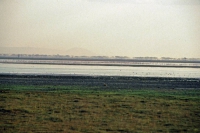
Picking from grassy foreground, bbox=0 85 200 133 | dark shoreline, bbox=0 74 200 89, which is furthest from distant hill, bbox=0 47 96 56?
grassy foreground, bbox=0 85 200 133

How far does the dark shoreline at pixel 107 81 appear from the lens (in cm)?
532

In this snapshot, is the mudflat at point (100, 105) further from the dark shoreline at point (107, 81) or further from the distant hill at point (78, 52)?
the distant hill at point (78, 52)

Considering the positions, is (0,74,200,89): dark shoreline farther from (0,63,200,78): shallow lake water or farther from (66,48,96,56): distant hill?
(66,48,96,56): distant hill

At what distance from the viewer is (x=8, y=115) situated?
186 inches

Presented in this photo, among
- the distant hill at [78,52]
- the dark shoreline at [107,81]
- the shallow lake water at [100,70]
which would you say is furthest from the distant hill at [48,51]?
the dark shoreline at [107,81]

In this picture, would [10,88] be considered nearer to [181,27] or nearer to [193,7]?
[181,27]

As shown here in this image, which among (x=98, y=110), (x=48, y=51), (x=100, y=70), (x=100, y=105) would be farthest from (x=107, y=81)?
(x=48, y=51)

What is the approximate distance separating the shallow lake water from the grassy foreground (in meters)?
0.38

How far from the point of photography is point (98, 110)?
4719mm

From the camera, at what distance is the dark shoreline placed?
532cm

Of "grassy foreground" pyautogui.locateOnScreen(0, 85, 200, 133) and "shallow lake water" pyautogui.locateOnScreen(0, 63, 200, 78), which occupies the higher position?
"shallow lake water" pyautogui.locateOnScreen(0, 63, 200, 78)

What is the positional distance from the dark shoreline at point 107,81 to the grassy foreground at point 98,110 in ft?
0.48

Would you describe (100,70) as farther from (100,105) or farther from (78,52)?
(100,105)

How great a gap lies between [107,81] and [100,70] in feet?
0.90
